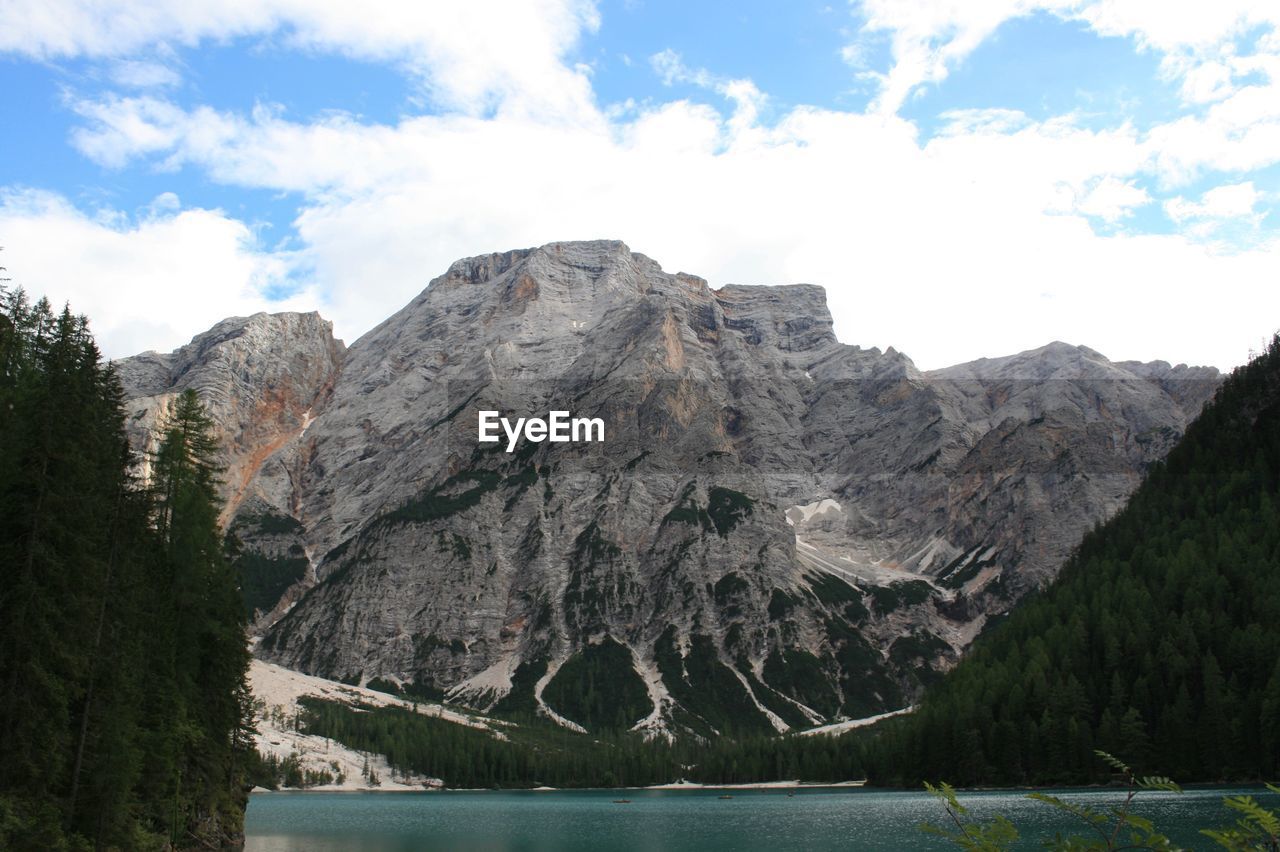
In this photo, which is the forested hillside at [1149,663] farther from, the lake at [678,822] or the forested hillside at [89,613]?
the forested hillside at [89,613]

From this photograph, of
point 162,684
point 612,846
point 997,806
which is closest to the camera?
point 162,684

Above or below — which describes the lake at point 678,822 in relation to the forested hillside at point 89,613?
below

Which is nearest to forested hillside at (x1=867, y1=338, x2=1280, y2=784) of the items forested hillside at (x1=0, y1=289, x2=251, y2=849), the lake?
the lake

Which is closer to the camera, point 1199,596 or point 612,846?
point 612,846

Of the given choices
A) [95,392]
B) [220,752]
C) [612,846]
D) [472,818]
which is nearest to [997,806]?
[612,846]

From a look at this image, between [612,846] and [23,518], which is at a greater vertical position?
[23,518]

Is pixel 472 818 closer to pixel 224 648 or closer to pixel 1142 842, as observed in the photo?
pixel 224 648

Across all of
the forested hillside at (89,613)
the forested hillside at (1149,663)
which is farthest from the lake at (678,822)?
the forested hillside at (89,613)
